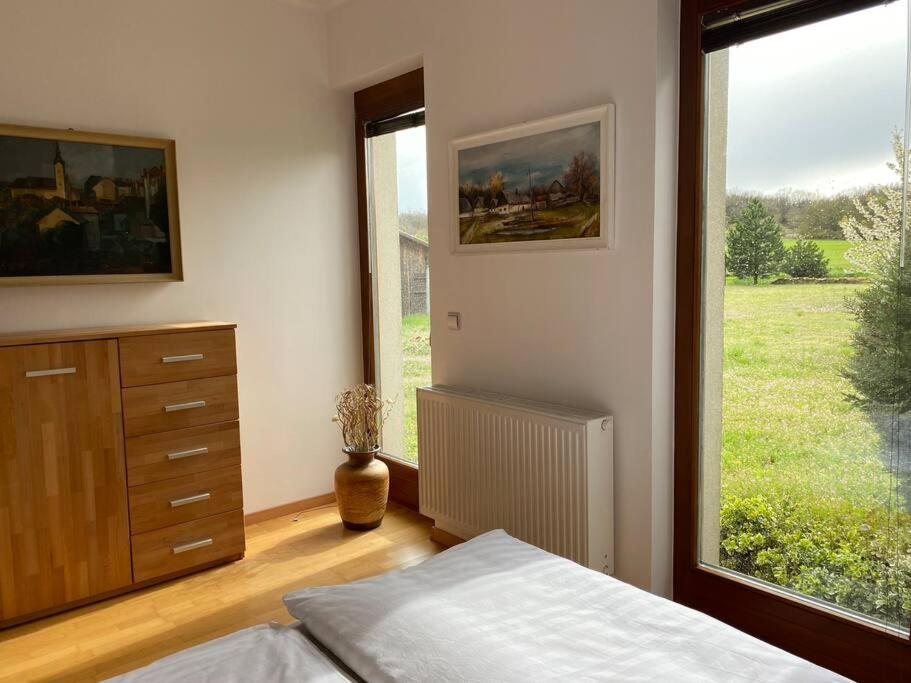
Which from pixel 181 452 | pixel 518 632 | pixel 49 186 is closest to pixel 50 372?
pixel 181 452

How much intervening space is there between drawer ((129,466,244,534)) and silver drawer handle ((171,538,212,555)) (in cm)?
11

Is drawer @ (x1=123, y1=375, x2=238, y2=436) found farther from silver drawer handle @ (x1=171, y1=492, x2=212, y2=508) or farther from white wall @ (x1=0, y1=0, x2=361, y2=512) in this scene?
white wall @ (x1=0, y1=0, x2=361, y2=512)

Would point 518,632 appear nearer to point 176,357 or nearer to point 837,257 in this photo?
point 837,257

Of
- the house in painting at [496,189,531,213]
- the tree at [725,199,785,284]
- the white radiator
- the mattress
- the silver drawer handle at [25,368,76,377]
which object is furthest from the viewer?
the house in painting at [496,189,531,213]

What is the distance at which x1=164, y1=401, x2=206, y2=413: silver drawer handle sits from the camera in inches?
122

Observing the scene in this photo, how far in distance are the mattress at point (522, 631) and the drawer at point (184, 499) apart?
1.63m

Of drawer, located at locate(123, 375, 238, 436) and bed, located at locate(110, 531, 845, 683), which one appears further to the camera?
drawer, located at locate(123, 375, 238, 436)

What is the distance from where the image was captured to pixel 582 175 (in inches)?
107

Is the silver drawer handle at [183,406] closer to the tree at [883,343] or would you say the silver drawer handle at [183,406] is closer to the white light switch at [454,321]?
the white light switch at [454,321]

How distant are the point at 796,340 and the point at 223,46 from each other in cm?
313

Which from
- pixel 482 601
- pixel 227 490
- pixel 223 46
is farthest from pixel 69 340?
pixel 482 601

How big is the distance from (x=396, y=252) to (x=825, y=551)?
264 centimetres

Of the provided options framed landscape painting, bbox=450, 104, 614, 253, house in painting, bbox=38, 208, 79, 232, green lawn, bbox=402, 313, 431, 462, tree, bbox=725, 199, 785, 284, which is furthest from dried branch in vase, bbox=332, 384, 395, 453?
tree, bbox=725, 199, 785, 284

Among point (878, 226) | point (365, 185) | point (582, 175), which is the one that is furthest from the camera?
point (365, 185)
